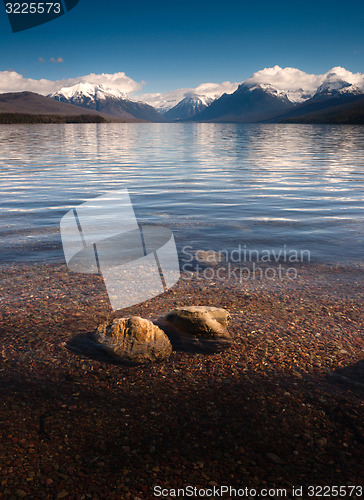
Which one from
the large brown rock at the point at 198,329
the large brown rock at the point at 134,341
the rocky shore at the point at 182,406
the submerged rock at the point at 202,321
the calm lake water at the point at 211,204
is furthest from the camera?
the calm lake water at the point at 211,204

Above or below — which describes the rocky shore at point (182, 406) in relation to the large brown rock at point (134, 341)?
below

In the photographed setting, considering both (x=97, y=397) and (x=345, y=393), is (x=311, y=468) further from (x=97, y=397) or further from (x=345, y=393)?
(x=97, y=397)

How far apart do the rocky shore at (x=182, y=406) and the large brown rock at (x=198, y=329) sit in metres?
0.15

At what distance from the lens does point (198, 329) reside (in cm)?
648

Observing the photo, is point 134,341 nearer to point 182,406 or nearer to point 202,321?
point 202,321

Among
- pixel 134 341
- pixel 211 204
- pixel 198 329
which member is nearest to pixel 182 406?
pixel 134 341

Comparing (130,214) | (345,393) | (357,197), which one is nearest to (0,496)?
(345,393)

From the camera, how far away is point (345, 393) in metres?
5.13

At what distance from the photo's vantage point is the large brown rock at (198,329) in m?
6.34

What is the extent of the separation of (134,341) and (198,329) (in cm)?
115

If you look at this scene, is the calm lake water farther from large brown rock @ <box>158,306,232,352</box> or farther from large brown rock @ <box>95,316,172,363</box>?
large brown rock @ <box>158,306,232,352</box>

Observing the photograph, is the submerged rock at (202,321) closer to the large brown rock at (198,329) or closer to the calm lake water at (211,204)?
the large brown rock at (198,329)

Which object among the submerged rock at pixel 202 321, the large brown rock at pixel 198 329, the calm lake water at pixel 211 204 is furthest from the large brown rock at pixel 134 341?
the calm lake water at pixel 211 204

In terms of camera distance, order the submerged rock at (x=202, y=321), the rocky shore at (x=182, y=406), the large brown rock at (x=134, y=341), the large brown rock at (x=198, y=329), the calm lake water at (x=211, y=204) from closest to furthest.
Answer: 1. the rocky shore at (x=182, y=406)
2. the large brown rock at (x=134, y=341)
3. the large brown rock at (x=198, y=329)
4. the submerged rock at (x=202, y=321)
5. the calm lake water at (x=211, y=204)
